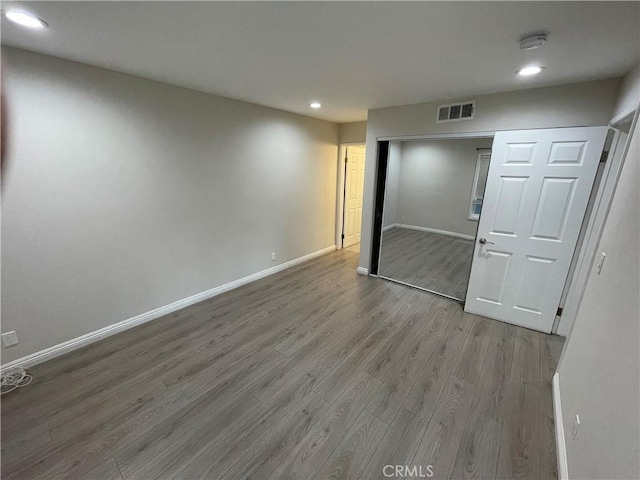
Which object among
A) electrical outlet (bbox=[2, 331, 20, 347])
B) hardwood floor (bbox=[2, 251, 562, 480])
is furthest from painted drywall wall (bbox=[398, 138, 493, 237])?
electrical outlet (bbox=[2, 331, 20, 347])

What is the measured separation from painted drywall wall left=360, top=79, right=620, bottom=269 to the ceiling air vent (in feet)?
0.15

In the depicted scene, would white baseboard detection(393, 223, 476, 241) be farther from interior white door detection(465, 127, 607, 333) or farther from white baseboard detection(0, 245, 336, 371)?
white baseboard detection(0, 245, 336, 371)

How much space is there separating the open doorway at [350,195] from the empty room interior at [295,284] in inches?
50.6

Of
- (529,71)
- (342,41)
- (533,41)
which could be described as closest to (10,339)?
(342,41)

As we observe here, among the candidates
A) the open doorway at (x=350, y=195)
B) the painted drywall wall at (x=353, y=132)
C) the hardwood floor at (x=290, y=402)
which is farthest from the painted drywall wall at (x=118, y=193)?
the open doorway at (x=350, y=195)

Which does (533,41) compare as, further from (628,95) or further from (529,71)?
(628,95)

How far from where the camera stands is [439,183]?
18.5 ft

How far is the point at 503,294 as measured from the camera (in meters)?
2.86

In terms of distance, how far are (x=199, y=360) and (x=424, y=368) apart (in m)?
1.93

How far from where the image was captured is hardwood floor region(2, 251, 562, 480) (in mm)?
1458

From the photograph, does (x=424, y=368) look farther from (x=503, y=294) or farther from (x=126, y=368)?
(x=126, y=368)

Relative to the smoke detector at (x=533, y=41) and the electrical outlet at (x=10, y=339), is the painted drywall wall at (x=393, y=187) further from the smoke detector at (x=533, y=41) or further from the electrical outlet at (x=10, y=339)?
the electrical outlet at (x=10, y=339)

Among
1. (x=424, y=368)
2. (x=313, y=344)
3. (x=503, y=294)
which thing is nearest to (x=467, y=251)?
(x=503, y=294)

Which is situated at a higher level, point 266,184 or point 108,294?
point 266,184
